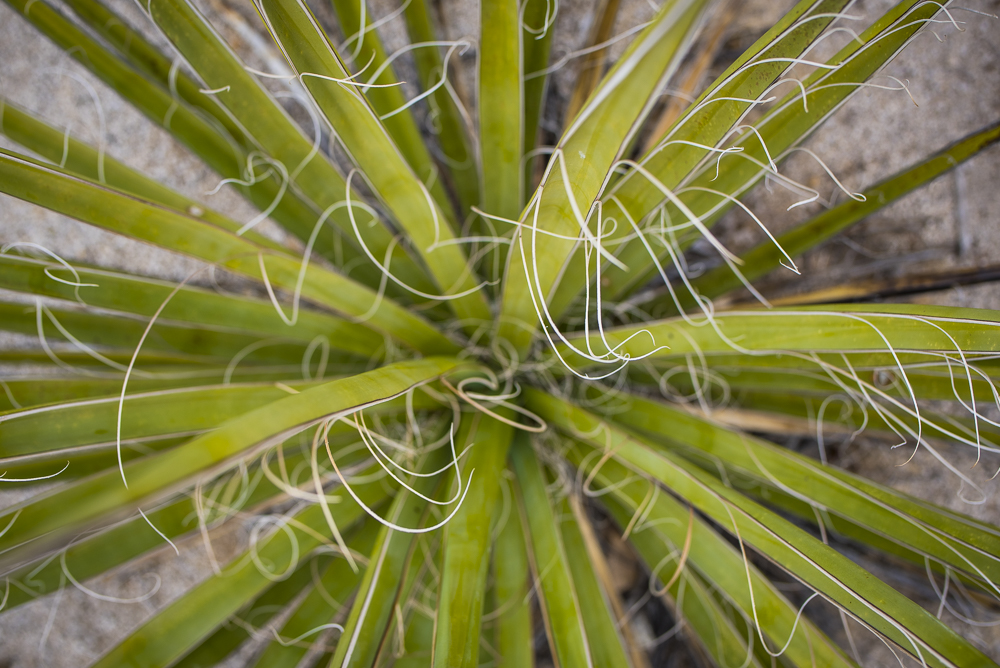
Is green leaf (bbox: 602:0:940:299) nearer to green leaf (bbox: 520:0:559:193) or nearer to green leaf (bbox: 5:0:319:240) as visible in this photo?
green leaf (bbox: 520:0:559:193)

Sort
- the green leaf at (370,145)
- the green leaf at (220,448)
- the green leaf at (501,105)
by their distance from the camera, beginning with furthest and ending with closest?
1. the green leaf at (501,105)
2. the green leaf at (370,145)
3. the green leaf at (220,448)

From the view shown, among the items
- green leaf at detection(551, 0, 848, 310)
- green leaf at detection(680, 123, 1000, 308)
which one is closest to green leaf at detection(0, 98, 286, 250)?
green leaf at detection(551, 0, 848, 310)

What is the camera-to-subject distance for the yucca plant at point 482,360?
45 cm

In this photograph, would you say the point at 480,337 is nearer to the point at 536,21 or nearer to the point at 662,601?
the point at 536,21

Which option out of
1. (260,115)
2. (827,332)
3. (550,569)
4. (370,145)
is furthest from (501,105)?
(550,569)

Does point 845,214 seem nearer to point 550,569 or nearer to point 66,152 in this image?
point 550,569

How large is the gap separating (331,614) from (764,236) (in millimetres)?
948

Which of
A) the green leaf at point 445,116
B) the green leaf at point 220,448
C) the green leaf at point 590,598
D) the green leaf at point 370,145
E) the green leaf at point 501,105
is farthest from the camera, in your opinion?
the green leaf at point 445,116

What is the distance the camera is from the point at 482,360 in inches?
28.5

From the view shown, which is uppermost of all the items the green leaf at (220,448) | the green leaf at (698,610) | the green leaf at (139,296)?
the green leaf at (139,296)

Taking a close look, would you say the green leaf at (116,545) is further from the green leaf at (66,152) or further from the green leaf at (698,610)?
the green leaf at (698,610)

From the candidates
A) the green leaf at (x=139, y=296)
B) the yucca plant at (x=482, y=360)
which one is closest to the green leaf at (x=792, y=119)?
the yucca plant at (x=482, y=360)

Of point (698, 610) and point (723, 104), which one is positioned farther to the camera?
point (698, 610)

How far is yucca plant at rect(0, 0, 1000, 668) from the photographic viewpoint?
0.45 meters
